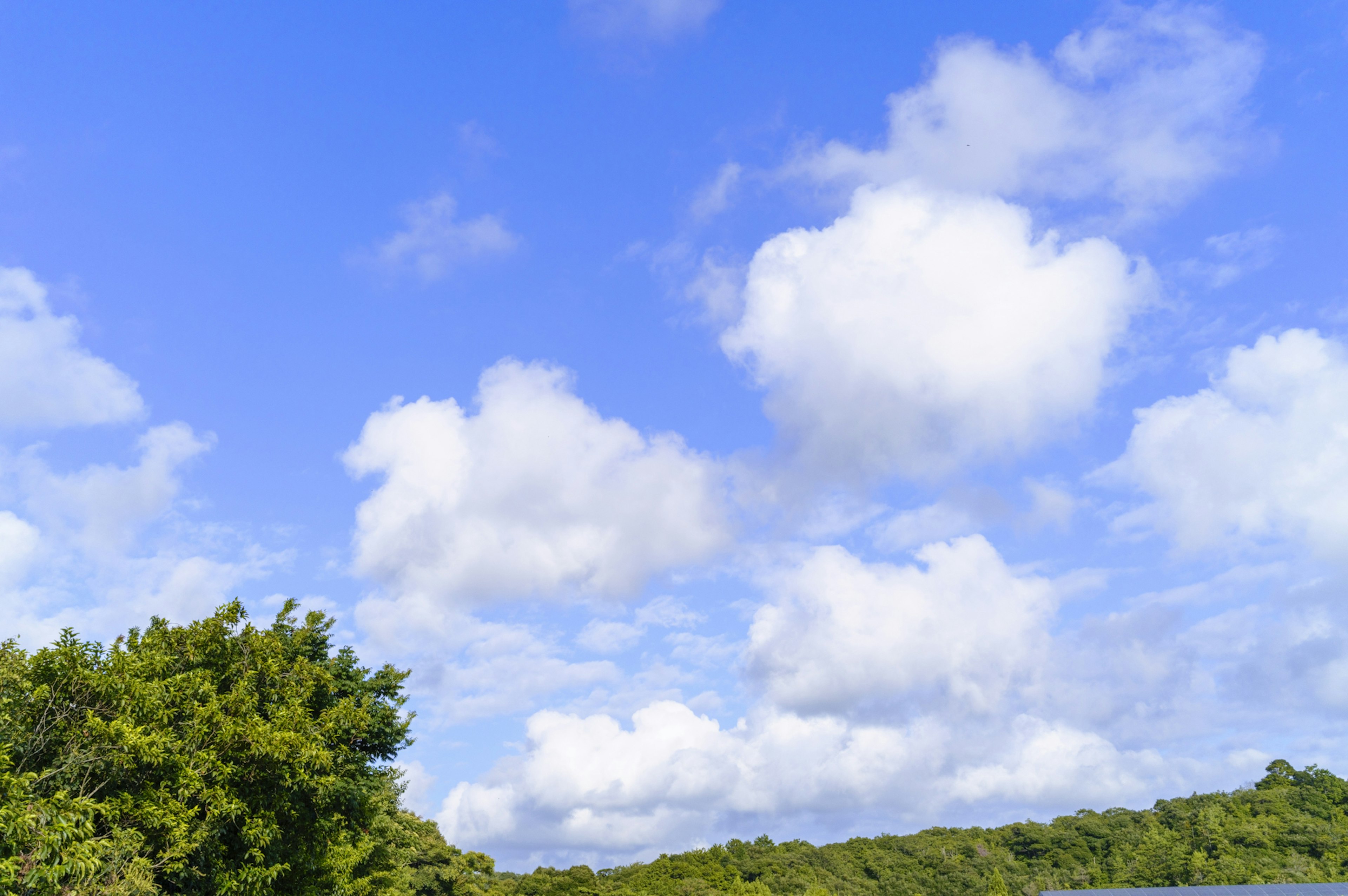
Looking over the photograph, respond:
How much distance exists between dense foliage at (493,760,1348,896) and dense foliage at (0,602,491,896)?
230 ft

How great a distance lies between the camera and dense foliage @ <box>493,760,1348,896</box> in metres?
86.2

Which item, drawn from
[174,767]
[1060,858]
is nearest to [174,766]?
[174,767]

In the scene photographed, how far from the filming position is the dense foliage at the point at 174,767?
48.0ft

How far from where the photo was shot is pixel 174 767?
17641 mm

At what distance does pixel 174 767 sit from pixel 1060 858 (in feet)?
373

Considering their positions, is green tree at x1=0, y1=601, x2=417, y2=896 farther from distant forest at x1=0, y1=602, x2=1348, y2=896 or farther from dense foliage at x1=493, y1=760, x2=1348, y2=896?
dense foliage at x1=493, y1=760, x2=1348, y2=896

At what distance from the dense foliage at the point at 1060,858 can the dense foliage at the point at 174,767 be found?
7018 centimetres

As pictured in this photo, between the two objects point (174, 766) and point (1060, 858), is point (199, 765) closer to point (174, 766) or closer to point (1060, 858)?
point (174, 766)

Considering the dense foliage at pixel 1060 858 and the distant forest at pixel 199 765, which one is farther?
the dense foliage at pixel 1060 858

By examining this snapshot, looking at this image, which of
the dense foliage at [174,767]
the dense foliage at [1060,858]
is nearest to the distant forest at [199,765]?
the dense foliage at [174,767]

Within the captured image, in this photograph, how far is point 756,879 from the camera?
10169 centimetres

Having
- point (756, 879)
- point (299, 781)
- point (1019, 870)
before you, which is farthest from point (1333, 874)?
point (299, 781)

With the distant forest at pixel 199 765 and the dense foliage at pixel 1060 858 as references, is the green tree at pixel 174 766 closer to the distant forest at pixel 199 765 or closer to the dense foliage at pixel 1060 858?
the distant forest at pixel 199 765

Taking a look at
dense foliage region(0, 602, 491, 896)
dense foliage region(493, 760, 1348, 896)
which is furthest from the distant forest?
dense foliage region(493, 760, 1348, 896)
